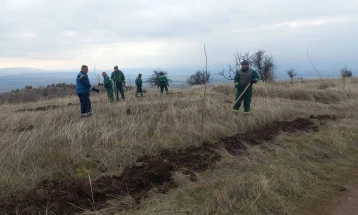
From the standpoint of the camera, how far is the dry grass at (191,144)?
3.86m

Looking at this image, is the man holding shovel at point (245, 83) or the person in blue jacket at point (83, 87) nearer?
the man holding shovel at point (245, 83)

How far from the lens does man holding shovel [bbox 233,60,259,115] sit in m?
9.02

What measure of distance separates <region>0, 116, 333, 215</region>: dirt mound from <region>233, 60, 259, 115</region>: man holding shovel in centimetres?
308

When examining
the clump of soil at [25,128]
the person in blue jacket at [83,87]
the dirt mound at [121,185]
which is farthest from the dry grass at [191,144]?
the person in blue jacket at [83,87]

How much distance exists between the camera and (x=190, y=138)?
21.5 feet

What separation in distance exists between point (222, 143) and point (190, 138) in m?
0.71

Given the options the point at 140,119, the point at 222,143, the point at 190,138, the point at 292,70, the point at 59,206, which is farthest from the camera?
the point at 292,70

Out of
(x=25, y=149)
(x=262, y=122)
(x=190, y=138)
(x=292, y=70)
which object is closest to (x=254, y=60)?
(x=292, y=70)

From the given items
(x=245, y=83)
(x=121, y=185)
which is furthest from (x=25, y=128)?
(x=245, y=83)

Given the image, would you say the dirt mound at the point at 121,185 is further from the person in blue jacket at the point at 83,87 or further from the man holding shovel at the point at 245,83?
the person in blue jacket at the point at 83,87

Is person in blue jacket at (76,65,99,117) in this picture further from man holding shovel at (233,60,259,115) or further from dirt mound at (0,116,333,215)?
dirt mound at (0,116,333,215)

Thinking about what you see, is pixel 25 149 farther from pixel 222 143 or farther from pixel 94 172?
pixel 222 143

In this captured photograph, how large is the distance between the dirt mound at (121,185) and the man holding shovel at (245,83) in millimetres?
3081

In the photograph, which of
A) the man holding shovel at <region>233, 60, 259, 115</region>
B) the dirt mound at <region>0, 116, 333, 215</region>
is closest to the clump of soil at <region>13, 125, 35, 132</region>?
the dirt mound at <region>0, 116, 333, 215</region>
